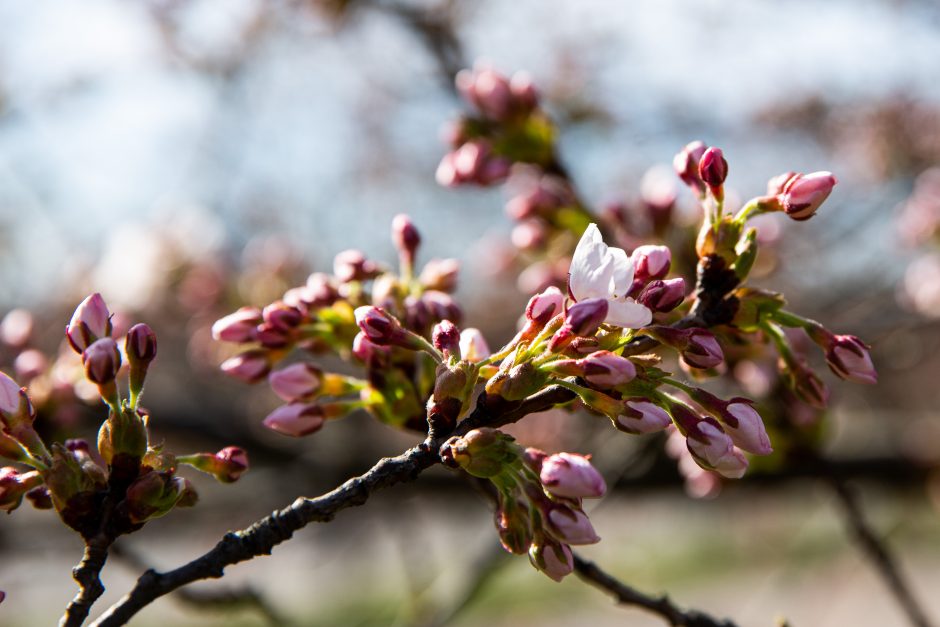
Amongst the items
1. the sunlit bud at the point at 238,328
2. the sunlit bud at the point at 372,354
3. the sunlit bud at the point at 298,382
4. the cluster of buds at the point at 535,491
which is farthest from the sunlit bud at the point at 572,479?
the sunlit bud at the point at 238,328

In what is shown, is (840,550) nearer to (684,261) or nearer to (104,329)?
(684,261)

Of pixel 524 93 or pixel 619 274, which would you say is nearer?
pixel 619 274

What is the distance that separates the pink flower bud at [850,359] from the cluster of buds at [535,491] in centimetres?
43

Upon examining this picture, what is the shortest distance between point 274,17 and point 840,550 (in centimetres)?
1147

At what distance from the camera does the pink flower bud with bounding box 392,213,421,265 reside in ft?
5.11

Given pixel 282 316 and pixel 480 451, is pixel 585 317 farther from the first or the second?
pixel 282 316

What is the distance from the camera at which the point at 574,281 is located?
41.6 inches

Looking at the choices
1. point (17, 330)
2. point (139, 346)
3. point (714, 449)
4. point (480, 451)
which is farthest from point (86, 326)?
point (17, 330)

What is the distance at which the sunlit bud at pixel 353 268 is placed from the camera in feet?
4.58

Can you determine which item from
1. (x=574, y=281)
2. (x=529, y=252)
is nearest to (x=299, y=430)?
(x=574, y=281)

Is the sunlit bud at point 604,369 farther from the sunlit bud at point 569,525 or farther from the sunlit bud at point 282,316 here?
the sunlit bud at point 282,316

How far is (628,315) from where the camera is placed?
101 cm

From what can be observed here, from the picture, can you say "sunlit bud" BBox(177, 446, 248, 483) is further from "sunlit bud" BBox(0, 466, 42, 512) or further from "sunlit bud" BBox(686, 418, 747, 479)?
"sunlit bud" BBox(686, 418, 747, 479)

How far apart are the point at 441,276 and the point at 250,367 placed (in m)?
0.36
